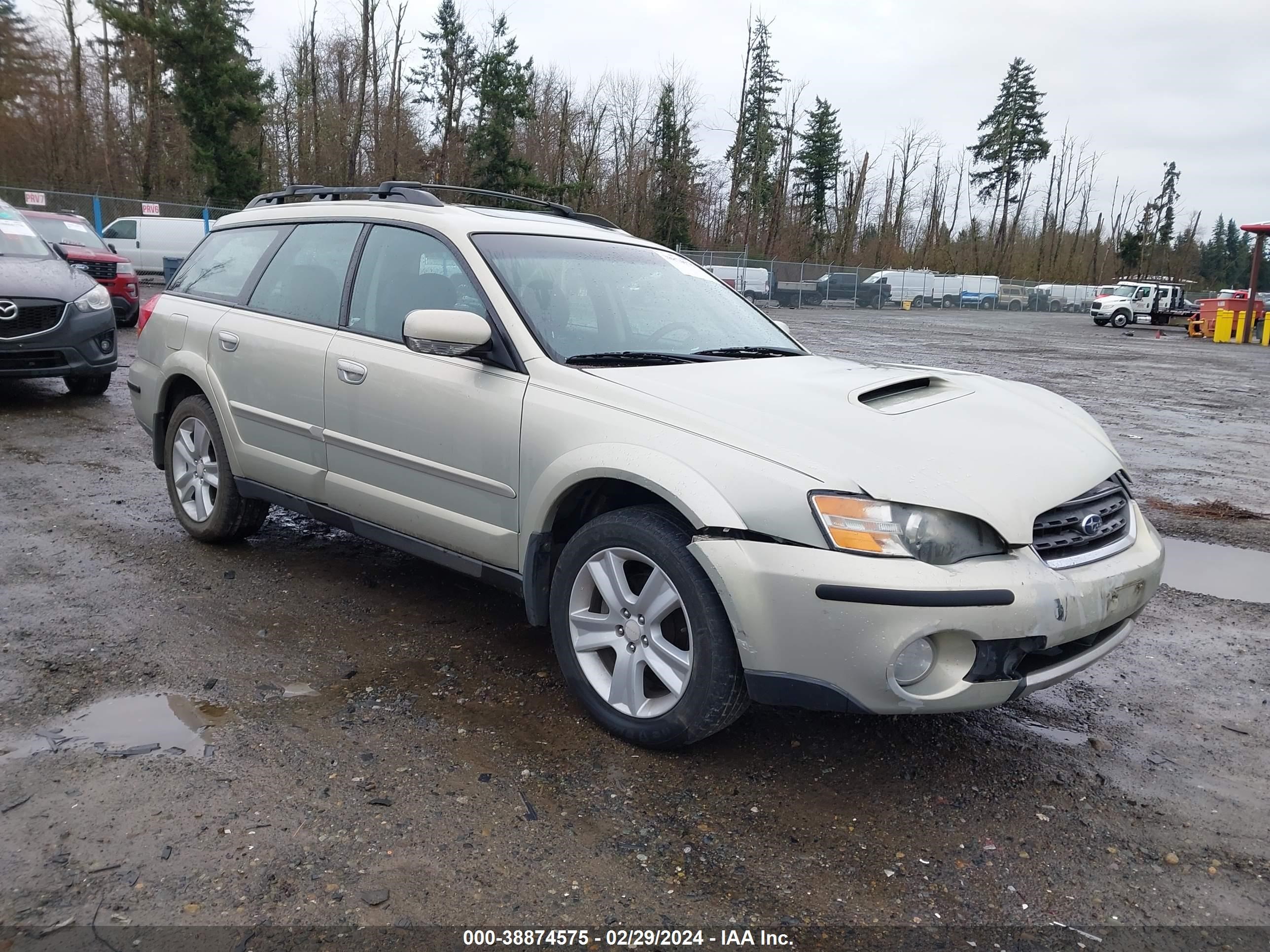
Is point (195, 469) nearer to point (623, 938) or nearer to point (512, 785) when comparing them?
point (512, 785)

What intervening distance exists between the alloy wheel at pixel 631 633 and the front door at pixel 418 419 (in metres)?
0.39

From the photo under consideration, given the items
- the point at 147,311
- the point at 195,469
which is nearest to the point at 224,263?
the point at 147,311

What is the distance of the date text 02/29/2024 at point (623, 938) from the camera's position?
7.34 ft

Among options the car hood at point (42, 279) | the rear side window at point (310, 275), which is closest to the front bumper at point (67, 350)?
the car hood at point (42, 279)

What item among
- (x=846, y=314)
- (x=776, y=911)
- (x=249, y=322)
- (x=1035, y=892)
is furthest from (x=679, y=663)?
(x=846, y=314)

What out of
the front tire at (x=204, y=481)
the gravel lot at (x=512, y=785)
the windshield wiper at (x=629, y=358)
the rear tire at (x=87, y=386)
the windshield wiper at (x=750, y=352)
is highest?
the windshield wiper at (x=750, y=352)

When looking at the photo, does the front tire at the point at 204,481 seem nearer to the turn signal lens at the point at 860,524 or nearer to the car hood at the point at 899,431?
the car hood at the point at 899,431

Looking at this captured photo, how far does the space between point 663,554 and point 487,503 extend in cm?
87

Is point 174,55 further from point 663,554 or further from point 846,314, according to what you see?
point 663,554

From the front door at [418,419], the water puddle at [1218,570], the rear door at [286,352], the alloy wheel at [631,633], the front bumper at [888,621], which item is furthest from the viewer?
the water puddle at [1218,570]

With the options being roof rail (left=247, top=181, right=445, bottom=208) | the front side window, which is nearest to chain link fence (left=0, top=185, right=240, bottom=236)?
roof rail (left=247, top=181, right=445, bottom=208)

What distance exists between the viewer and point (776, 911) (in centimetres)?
238

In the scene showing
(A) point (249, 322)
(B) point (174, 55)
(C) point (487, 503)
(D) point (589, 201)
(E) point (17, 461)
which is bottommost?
(E) point (17, 461)

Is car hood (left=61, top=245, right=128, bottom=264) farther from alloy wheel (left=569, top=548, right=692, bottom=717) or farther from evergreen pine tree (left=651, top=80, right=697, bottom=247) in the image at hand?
evergreen pine tree (left=651, top=80, right=697, bottom=247)
